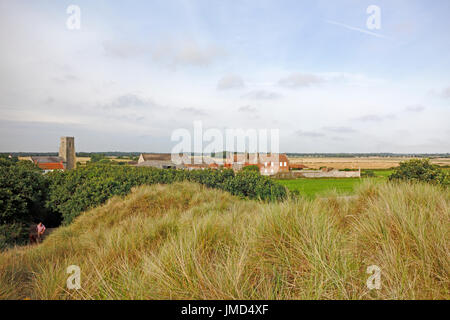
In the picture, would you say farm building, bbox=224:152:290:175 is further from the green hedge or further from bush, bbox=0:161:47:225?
bush, bbox=0:161:47:225

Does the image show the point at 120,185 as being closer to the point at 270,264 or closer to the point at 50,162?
the point at 270,264

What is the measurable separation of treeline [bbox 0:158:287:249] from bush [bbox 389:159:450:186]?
4.14 meters

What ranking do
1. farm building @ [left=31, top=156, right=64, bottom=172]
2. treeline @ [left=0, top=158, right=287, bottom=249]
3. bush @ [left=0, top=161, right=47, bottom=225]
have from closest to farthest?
treeline @ [left=0, top=158, right=287, bottom=249], bush @ [left=0, top=161, right=47, bottom=225], farm building @ [left=31, top=156, right=64, bottom=172]

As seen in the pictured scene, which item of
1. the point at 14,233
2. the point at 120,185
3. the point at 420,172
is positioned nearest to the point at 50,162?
the point at 14,233

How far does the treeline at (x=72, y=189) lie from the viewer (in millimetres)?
9555

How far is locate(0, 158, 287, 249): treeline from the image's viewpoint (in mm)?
9555

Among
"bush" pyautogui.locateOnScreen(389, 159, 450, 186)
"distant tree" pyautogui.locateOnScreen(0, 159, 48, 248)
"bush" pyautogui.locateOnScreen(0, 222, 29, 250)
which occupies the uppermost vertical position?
"bush" pyautogui.locateOnScreen(389, 159, 450, 186)

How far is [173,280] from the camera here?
238 cm

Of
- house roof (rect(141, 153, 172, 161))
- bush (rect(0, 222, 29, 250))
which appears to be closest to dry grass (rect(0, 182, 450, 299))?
bush (rect(0, 222, 29, 250))

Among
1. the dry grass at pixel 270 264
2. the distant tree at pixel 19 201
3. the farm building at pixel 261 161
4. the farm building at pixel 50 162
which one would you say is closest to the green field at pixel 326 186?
the dry grass at pixel 270 264

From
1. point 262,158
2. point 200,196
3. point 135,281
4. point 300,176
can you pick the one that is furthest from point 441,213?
point 300,176

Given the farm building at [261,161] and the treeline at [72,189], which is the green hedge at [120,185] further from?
the farm building at [261,161]

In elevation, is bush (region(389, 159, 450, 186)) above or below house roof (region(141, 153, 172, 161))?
below

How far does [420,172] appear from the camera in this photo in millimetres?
9031
